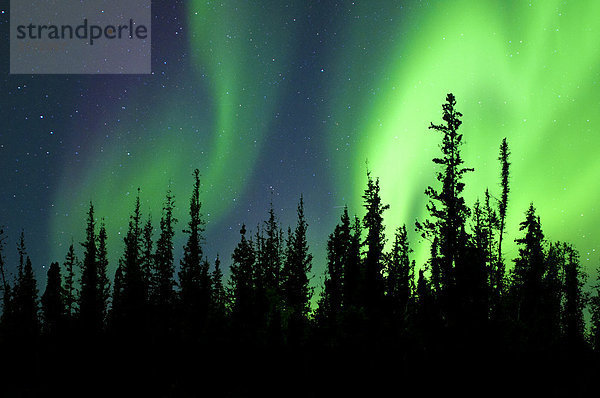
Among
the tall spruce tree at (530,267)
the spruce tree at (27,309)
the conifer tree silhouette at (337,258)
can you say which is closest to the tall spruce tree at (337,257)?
the conifer tree silhouette at (337,258)

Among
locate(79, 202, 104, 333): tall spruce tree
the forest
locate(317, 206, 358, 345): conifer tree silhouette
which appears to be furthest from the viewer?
locate(317, 206, 358, 345): conifer tree silhouette

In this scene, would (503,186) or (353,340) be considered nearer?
(353,340)

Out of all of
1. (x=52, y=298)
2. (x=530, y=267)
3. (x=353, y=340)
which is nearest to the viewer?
(x=353, y=340)

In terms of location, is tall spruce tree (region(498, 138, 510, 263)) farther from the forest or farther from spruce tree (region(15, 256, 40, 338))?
spruce tree (region(15, 256, 40, 338))

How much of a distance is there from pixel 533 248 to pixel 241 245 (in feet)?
89.2

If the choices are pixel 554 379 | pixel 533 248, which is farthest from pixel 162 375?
pixel 533 248

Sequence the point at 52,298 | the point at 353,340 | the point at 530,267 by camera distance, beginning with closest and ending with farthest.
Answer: the point at 353,340 → the point at 530,267 → the point at 52,298

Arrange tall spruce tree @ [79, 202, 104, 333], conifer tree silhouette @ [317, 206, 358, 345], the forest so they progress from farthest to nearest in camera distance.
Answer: conifer tree silhouette @ [317, 206, 358, 345] → tall spruce tree @ [79, 202, 104, 333] → the forest

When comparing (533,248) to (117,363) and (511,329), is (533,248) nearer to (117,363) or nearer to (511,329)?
(511,329)

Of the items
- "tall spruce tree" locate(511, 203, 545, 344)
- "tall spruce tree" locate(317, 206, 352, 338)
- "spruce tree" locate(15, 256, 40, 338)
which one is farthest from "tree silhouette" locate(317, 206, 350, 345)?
"spruce tree" locate(15, 256, 40, 338)

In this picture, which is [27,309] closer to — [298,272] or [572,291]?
[298,272]

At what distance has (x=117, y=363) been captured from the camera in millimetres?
22062

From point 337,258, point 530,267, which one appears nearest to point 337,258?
point 337,258

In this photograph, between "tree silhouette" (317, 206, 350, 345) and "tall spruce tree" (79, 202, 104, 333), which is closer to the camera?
"tall spruce tree" (79, 202, 104, 333)
